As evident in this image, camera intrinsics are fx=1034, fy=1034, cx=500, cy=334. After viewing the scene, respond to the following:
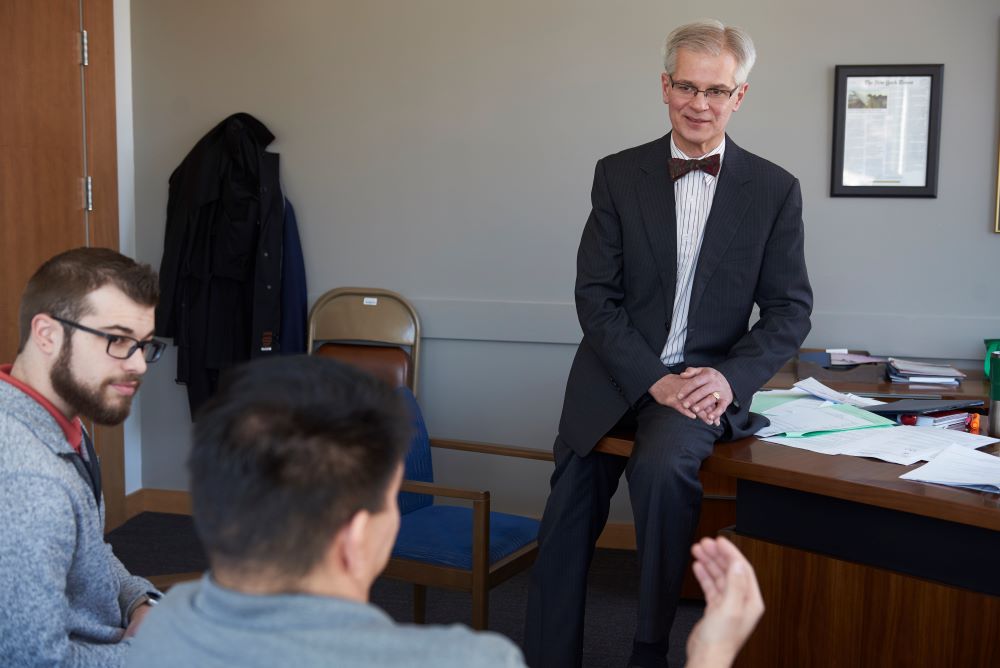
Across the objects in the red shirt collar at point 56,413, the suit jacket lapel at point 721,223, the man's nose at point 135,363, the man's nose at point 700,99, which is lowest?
the red shirt collar at point 56,413

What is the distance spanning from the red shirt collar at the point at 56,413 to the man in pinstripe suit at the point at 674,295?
4.01 feet

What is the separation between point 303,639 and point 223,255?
371 centimetres

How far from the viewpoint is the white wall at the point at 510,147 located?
394cm

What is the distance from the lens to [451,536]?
9.43 feet

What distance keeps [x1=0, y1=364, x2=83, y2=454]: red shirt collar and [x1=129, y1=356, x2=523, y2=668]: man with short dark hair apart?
30.1 inches

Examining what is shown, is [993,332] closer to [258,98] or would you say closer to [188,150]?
[258,98]

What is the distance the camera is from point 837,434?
246 cm

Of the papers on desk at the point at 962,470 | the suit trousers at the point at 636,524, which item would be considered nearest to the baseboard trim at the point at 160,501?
the suit trousers at the point at 636,524

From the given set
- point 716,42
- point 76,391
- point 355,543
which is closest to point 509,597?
point 716,42

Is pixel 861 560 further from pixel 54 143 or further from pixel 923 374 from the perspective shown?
pixel 54 143

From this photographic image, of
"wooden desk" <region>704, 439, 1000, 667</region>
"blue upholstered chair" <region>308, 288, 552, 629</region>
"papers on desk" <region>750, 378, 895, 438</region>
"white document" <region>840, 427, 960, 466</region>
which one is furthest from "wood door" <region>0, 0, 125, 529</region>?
"white document" <region>840, 427, 960, 466</region>

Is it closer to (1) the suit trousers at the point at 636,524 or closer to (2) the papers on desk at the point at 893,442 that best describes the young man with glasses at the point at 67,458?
(1) the suit trousers at the point at 636,524

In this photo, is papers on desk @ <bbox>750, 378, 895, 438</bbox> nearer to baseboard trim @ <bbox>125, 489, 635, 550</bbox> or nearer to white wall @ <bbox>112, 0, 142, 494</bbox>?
baseboard trim @ <bbox>125, 489, 635, 550</bbox>

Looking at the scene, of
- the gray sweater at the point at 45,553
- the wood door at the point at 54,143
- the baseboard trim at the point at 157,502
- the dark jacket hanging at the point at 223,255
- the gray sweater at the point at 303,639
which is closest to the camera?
the gray sweater at the point at 303,639
